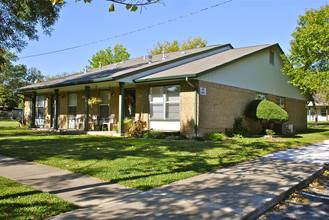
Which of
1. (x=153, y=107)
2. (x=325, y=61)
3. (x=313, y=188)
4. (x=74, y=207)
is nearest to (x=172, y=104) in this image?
(x=153, y=107)

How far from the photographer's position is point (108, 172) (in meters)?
5.65

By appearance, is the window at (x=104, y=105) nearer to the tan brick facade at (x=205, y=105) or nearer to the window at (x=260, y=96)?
the tan brick facade at (x=205, y=105)

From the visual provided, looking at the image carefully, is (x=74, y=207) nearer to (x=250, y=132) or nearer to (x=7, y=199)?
(x=7, y=199)

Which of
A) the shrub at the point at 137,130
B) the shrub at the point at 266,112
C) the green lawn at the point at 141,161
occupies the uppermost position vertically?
the shrub at the point at 266,112

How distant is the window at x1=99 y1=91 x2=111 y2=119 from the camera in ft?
54.2

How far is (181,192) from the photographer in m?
4.42

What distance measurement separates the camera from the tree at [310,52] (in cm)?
1759

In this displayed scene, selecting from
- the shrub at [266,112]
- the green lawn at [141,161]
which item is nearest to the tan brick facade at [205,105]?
the shrub at [266,112]

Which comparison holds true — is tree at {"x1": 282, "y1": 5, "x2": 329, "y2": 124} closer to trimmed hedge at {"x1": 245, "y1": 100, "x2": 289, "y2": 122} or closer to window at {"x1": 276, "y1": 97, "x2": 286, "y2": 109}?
window at {"x1": 276, "y1": 97, "x2": 286, "y2": 109}

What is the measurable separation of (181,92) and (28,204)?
971 cm

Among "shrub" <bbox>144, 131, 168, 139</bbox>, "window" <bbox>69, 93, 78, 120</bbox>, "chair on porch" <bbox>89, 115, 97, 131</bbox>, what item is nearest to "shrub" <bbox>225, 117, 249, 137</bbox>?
"shrub" <bbox>144, 131, 168, 139</bbox>

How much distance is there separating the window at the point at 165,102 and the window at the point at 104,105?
386cm

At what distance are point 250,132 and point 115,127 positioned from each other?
8.49 metres

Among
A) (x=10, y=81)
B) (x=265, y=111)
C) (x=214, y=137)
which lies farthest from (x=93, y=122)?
(x=10, y=81)
